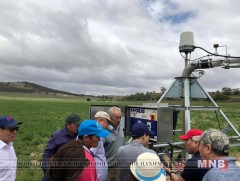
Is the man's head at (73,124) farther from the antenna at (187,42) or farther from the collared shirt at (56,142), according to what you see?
the antenna at (187,42)

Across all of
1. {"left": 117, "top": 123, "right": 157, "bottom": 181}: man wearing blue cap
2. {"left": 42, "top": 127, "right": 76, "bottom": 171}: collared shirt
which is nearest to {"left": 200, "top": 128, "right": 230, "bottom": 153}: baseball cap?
{"left": 117, "top": 123, "right": 157, "bottom": 181}: man wearing blue cap

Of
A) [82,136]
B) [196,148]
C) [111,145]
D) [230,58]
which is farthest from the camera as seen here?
[230,58]

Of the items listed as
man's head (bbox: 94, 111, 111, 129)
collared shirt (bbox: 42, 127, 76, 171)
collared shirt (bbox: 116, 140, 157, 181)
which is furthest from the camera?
man's head (bbox: 94, 111, 111, 129)

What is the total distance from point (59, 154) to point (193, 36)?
511cm

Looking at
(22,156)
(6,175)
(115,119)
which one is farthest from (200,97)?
(22,156)

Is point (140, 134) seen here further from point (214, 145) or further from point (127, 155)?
point (214, 145)

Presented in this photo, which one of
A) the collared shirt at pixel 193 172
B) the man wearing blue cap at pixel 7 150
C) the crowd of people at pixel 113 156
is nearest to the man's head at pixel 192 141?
the crowd of people at pixel 113 156

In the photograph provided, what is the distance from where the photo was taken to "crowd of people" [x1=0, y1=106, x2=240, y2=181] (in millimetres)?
2592

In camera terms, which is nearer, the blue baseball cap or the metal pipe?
the blue baseball cap

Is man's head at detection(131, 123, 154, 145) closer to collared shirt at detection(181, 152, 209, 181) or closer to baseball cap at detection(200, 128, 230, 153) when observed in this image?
collared shirt at detection(181, 152, 209, 181)

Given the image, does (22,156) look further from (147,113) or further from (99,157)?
(99,157)

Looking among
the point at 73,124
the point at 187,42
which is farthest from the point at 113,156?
the point at 187,42

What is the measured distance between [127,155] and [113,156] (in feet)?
4.00

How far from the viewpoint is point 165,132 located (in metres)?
5.55
